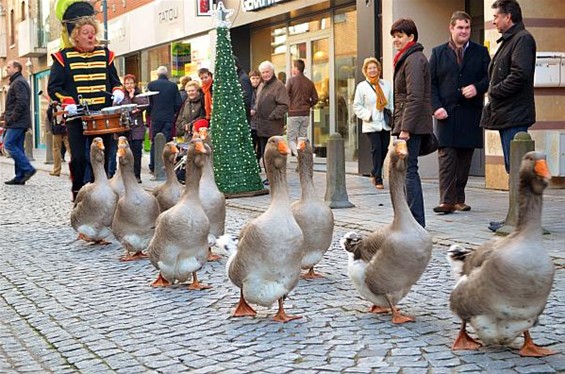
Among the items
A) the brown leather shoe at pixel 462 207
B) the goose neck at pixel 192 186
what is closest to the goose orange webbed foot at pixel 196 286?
the goose neck at pixel 192 186

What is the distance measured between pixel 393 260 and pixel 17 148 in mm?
13688

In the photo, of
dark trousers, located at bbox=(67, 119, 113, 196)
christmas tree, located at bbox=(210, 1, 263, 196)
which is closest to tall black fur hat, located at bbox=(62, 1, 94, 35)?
dark trousers, located at bbox=(67, 119, 113, 196)

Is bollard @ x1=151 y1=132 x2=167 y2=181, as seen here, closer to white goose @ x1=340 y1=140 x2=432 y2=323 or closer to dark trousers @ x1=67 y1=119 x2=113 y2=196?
dark trousers @ x1=67 y1=119 x2=113 y2=196

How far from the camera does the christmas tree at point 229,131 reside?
13539 millimetres

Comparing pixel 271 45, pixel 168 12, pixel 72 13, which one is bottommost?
pixel 72 13

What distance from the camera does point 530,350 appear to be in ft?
15.4

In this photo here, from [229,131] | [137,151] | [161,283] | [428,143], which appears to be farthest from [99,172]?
[137,151]

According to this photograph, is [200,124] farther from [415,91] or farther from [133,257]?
[133,257]

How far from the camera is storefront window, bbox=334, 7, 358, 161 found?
1934 centimetres

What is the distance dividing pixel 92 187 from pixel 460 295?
16.4 feet

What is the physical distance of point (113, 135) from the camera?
10.8 metres

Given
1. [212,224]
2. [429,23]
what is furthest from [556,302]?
[429,23]

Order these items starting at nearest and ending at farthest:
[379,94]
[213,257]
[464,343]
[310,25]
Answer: [464,343], [213,257], [379,94], [310,25]

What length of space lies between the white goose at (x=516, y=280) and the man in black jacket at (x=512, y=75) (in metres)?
4.33
